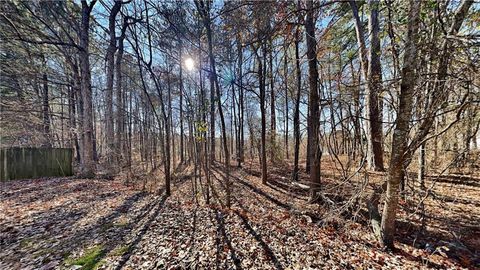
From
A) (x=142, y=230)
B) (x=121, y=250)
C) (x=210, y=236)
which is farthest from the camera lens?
(x=142, y=230)

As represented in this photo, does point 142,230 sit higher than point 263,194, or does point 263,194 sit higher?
point 142,230

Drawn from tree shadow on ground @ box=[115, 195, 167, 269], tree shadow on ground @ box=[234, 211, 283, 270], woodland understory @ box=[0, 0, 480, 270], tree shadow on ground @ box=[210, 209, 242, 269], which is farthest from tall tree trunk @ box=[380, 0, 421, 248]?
tree shadow on ground @ box=[115, 195, 167, 269]

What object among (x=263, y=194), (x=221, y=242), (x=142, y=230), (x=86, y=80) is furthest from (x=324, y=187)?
(x=86, y=80)

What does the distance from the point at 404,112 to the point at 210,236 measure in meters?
3.21

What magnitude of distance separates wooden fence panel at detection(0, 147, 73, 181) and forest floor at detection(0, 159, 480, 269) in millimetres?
3065

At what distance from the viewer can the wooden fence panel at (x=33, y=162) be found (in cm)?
695

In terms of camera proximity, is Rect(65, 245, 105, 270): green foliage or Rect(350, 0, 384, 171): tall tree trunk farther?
Rect(350, 0, 384, 171): tall tree trunk

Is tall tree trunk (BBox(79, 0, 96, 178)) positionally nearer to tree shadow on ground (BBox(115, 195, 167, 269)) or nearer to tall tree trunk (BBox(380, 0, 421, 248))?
tree shadow on ground (BBox(115, 195, 167, 269))

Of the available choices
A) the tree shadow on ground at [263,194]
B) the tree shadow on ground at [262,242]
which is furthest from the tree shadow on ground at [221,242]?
the tree shadow on ground at [263,194]

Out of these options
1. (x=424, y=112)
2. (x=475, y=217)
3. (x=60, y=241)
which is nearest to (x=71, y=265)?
(x=60, y=241)

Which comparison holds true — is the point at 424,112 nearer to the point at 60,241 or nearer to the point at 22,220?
the point at 60,241

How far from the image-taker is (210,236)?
3.06 m

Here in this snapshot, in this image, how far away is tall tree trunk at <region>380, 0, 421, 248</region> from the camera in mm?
2275

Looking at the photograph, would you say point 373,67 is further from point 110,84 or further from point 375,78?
point 110,84
